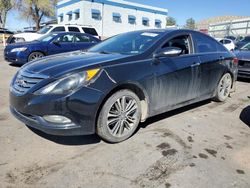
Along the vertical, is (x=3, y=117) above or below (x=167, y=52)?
below

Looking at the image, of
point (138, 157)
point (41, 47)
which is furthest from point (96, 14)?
point (138, 157)

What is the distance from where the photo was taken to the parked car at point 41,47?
10289mm

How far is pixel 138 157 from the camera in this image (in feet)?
10.9

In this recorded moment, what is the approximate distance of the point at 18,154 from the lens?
3322 mm

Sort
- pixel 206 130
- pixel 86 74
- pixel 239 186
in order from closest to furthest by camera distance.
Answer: pixel 239 186
pixel 86 74
pixel 206 130

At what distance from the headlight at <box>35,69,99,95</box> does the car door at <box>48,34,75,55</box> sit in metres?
7.91

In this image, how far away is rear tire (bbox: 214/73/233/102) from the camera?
577 centimetres

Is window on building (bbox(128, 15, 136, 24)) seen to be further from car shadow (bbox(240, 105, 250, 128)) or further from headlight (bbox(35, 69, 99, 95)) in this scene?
headlight (bbox(35, 69, 99, 95))

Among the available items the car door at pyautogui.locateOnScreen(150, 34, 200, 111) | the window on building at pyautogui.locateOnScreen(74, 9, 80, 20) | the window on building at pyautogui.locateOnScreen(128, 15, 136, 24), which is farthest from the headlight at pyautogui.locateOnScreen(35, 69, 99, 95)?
the window on building at pyautogui.locateOnScreen(128, 15, 136, 24)

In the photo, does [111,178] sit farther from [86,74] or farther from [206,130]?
[206,130]

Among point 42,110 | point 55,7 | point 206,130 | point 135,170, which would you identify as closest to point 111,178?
point 135,170

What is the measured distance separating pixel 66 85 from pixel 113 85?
0.59 m

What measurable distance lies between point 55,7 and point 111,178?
44.5 meters

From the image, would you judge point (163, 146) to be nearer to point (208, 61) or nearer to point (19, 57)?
point (208, 61)
